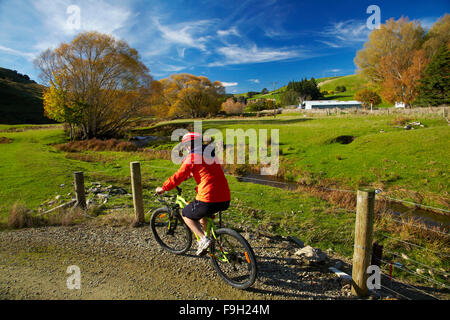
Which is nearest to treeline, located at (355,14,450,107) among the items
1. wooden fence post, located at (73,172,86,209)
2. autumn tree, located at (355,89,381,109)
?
autumn tree, located at (355,89,381,109)

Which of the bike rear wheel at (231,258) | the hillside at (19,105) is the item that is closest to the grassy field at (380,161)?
the bike rear wheel at (231,258)

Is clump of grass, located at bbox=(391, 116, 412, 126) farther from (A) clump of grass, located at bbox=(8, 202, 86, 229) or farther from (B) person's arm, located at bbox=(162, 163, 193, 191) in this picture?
(A) clump of grass, located at bbox=(8, 202, 86, 229)

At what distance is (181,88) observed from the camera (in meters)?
74.7

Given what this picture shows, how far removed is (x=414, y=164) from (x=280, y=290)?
15881 millimetres

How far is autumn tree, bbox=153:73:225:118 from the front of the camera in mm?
71875

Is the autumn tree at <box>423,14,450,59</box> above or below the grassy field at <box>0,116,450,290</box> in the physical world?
above

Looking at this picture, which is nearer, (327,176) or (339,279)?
(339,279)

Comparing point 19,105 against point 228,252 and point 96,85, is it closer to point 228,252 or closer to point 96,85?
point 96,85

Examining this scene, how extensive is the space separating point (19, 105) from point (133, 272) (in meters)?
114

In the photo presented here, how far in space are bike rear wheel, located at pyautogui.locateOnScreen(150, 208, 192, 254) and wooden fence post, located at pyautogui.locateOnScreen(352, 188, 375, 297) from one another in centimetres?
288

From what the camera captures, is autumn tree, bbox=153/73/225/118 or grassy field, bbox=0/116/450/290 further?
autumn tree, bbox=153/73/225/118
